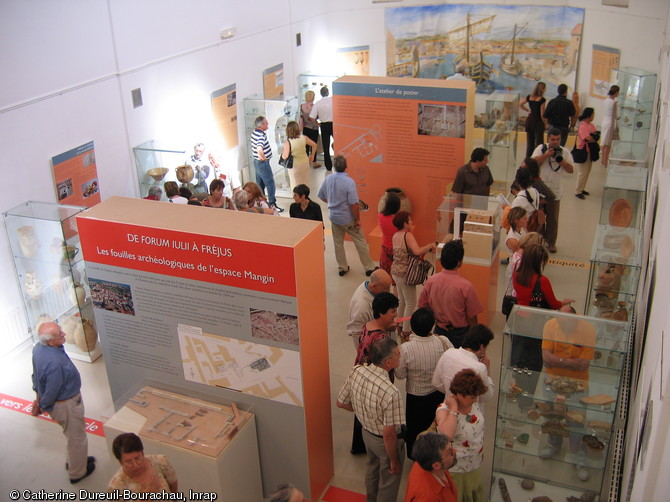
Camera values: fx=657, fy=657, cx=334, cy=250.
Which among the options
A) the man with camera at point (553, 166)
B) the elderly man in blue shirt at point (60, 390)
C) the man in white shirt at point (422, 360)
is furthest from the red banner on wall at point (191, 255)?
the man with camera at point (553, 166)

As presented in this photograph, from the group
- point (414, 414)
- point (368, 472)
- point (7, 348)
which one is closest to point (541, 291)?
point (414, 414)

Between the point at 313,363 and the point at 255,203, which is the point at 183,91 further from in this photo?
the point at 313,363

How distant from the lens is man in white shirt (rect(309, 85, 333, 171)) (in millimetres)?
12961

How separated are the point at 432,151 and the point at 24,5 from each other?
5.31 m

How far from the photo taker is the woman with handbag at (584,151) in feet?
36.1

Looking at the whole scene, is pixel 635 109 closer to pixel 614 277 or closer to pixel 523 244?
pixel 523 244

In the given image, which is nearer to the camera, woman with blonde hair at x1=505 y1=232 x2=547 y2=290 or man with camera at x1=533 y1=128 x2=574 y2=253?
woman with blonde hair at x1=505 y1=232 x2=547 y2=290

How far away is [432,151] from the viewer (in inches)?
360

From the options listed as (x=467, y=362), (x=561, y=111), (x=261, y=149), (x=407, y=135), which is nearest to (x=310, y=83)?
(x=261, y=149)

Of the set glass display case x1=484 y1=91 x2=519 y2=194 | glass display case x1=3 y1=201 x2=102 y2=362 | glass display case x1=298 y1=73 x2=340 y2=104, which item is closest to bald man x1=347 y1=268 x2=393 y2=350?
glass display case x1=3 y1=201 x2=102 y2=362

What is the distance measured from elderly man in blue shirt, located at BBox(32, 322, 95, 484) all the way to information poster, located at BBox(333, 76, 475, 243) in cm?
543

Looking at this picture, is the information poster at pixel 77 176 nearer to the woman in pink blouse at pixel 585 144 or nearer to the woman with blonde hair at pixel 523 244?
the woman with blonde hair at pixel 523 244

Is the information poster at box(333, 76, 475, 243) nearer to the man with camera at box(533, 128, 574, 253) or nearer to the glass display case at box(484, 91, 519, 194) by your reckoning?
the man with camera at box(533, 128, 574, 253)

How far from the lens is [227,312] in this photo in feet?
16.2
